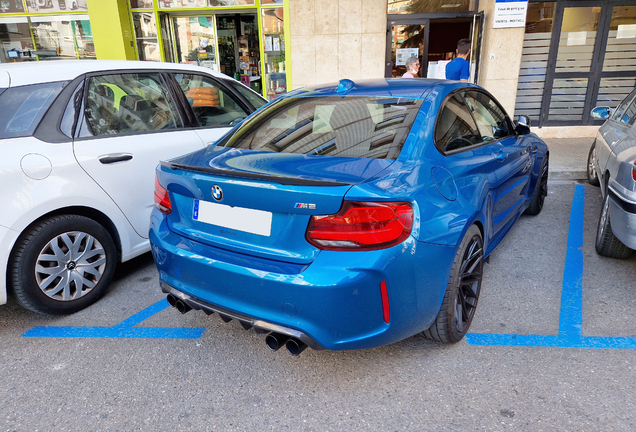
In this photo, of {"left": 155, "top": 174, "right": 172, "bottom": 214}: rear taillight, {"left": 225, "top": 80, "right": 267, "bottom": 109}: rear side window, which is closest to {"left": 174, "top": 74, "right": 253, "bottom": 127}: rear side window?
{"left": 225, "top": 80, "right": 267, "bottom": 109}: rear side window

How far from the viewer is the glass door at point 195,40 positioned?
1034 cm

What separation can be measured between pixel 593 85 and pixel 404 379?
33.0 feet

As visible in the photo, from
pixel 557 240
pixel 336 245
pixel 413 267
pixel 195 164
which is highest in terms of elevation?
pixel 195 164

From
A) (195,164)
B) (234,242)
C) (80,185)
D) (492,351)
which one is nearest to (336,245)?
(234,242)

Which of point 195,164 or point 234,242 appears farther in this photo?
point 195,164

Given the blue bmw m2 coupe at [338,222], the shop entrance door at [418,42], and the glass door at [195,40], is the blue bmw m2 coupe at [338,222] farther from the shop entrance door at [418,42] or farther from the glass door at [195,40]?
the glass door at [195,40]

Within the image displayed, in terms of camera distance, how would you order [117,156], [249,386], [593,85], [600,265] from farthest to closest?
[593,85], [600,265], [117,156], [249,386]

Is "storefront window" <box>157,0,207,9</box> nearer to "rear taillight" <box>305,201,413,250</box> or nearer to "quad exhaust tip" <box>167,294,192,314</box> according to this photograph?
"quad exhaust tip" <box>167,294,192,314</box>

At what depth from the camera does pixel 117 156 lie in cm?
318

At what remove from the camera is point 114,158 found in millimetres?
3162

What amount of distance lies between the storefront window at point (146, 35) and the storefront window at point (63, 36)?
44.4 inches

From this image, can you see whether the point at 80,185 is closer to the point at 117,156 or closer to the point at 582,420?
the point at 117,156

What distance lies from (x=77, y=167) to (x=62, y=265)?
0.66 meters

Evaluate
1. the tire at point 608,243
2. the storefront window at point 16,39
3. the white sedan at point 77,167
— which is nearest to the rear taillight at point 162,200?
the white sedan at point 77,167
